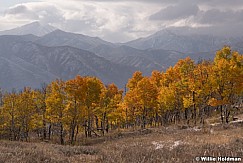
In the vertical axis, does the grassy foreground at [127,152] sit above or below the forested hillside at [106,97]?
below

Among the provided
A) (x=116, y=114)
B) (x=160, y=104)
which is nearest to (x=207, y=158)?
(x=116, y=114)

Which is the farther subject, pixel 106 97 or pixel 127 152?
pixel 106 97

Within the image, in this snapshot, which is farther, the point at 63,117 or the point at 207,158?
the point at 63,117

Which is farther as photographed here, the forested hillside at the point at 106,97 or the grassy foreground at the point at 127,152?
the forested hillside at the point at 106,97

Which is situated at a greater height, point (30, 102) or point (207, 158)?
point (30, 102)

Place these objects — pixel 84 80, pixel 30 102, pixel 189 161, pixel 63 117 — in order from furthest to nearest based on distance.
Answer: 1. pixel 30 102
2. pixel 84 80
3. pixel 63 117
4. pixel 189 161

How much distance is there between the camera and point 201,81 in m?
46.6

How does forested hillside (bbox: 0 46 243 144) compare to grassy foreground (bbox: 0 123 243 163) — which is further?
forested hillside (bbox: 0 46 243 144)

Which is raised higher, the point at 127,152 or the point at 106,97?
the point at 106,97

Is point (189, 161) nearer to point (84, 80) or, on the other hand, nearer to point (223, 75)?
point (223, 75)

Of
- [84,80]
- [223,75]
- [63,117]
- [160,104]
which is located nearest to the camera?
[223,75]

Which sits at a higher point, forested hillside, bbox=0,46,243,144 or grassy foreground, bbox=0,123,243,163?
forested hillside, bbox=0,46,243,144

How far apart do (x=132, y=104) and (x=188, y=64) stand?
50.4 ft

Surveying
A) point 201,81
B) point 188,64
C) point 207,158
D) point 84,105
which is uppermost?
point 188,64
